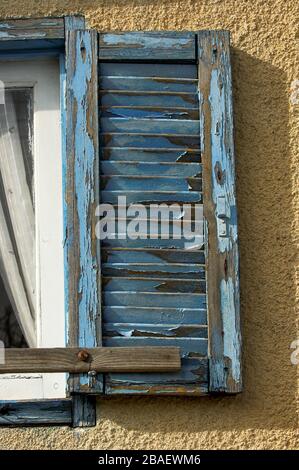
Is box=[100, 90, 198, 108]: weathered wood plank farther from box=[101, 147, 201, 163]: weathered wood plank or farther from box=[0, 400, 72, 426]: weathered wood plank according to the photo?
box=[0, 400, 72, 426]: weathered wood plank

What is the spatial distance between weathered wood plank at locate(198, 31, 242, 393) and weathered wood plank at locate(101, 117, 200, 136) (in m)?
0.06

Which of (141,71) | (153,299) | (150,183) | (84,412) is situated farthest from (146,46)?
(84,412)

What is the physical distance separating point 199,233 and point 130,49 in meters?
0.77

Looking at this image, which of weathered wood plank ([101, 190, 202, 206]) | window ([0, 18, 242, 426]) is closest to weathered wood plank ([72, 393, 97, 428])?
window ([0, 18, 242, 426])

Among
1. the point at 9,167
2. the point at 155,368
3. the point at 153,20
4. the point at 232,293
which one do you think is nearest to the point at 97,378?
the point at 155,368

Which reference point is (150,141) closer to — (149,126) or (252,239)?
(149,126)

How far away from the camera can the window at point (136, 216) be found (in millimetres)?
4961

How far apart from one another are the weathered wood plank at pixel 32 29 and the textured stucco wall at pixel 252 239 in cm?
5

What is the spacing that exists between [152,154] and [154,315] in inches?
24.5

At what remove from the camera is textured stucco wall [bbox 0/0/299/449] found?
501cm

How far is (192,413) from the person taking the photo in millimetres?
5020

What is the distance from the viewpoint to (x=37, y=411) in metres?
5.05

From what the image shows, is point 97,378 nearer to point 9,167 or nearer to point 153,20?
point 9,167

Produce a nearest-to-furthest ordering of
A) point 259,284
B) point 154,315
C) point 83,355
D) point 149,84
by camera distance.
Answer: point 83,355
point 154,315
point 259,284
point 149,84
